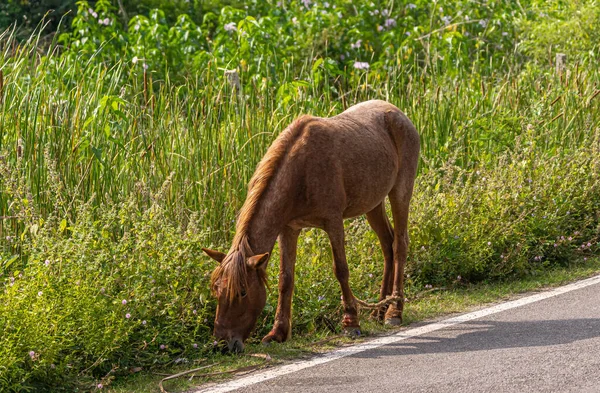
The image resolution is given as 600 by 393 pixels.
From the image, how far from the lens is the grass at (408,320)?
5699 millimetres

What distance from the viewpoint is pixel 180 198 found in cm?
796

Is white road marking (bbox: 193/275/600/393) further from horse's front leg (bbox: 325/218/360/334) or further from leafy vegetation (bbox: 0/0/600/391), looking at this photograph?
leafy vegetation (bbox: 0/0/600/391)

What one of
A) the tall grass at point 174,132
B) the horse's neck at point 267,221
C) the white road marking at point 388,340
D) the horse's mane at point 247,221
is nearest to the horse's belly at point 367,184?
the horse's mane at point 247,221

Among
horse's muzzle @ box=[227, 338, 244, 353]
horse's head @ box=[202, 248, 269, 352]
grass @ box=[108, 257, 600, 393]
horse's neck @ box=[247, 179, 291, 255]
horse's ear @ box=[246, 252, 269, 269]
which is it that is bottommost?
grass @ box=[108, 257, 600, 393]

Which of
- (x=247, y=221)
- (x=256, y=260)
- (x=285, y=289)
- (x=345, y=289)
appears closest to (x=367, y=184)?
(x=345, y=289)

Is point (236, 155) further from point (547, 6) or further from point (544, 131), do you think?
point (547, 6)

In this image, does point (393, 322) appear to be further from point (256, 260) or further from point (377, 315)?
point (256, 260)

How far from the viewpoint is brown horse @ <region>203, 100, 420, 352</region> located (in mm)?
6023

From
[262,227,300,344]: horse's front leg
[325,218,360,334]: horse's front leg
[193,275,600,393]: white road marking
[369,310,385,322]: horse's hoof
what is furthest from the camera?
[369,310,385,322]: horse's hoof

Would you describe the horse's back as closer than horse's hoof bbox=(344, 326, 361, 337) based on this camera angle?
Yes

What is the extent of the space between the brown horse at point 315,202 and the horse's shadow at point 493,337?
18.0 inches

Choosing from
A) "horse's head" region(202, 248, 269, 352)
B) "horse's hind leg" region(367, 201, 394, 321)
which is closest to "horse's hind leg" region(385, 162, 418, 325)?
"horse's hind leg" region(367, 201, 394, 321)

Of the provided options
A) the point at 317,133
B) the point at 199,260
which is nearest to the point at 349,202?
the point at 317,133

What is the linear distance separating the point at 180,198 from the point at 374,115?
173 centimetres
